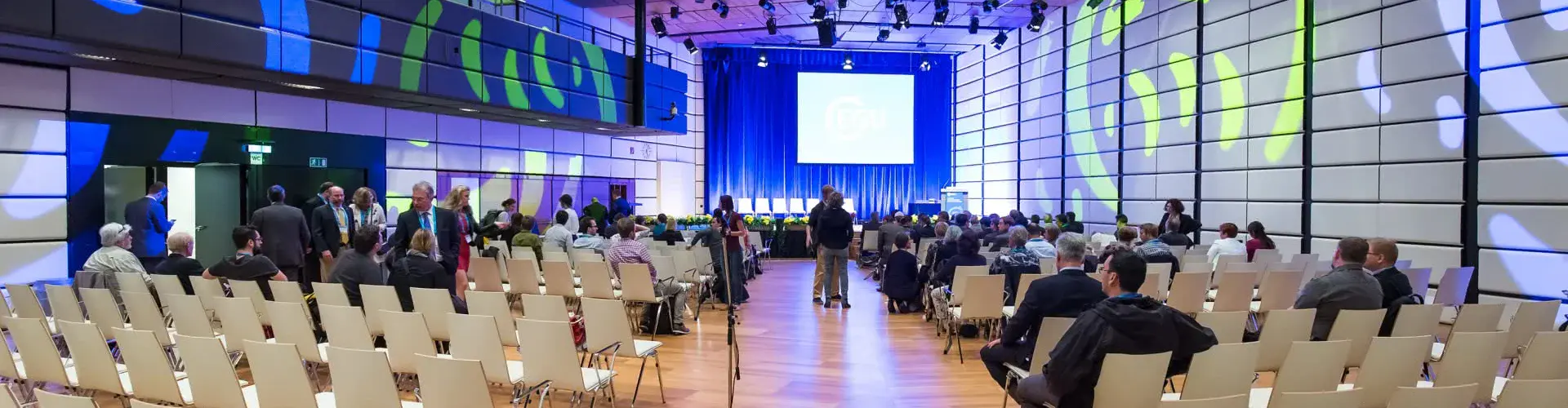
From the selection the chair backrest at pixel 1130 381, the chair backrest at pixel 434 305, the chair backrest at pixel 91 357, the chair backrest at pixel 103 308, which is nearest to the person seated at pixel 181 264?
the chair backrest at pixel 103 308

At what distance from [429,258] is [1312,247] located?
9.83m

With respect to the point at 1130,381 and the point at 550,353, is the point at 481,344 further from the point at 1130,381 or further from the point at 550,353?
the point at 1130,381

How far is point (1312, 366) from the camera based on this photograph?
12.2 feet

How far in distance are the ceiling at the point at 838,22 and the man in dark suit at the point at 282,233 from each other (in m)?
9.00

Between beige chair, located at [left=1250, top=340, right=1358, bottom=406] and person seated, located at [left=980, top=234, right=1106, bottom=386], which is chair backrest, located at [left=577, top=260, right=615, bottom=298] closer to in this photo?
person seated, located at [left=980, top=234, right=1106, bottom=386]

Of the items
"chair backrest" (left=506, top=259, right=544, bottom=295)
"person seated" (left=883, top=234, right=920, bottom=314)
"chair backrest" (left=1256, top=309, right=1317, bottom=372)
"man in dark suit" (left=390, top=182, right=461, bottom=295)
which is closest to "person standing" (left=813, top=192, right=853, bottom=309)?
"person seated" (left=883, top=234, right=920, bottom=314)

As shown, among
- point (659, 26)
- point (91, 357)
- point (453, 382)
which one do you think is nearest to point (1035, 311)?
point (453, 382)

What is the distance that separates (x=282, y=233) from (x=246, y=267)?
2.05m

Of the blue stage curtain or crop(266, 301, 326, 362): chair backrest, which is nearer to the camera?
crop(266, 301, 326, 362): chair backrest

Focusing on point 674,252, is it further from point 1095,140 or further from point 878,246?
point 1095,140


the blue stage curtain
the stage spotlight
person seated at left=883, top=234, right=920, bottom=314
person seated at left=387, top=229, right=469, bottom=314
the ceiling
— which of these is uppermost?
the ceiling

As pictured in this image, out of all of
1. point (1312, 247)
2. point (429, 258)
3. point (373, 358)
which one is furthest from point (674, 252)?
point (1312, 247)

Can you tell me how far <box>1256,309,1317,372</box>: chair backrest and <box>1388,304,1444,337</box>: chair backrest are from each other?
0.55 m

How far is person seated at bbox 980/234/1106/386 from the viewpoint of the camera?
14.6 feet
